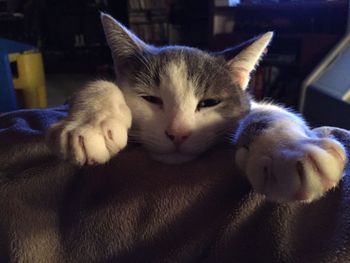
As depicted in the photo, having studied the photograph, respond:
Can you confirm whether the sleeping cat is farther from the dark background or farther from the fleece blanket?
the dark background

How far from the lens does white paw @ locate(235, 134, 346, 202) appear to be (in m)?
0.42

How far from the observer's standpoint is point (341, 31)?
230 cm

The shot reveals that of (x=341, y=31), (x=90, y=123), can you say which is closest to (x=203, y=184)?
(x=90, y=123)

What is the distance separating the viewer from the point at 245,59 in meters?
0.86

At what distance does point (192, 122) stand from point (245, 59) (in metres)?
0.29

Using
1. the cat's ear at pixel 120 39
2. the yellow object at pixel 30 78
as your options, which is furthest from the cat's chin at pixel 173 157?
A: the yellow object at pixel 30 78

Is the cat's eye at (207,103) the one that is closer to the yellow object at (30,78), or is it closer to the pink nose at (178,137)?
the pink nose at (178,137)

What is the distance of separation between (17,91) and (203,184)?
254 centimetres

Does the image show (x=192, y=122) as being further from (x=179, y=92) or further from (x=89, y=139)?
(x=89, y=139)

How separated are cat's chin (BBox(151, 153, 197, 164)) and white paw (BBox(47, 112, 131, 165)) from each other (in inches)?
3.3

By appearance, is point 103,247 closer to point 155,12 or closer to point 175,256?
point 175,256

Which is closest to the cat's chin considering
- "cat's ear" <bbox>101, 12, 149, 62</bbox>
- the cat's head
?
the cat's head

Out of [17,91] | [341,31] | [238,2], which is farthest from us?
[238,2]

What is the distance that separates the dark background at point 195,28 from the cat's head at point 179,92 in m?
0.17
